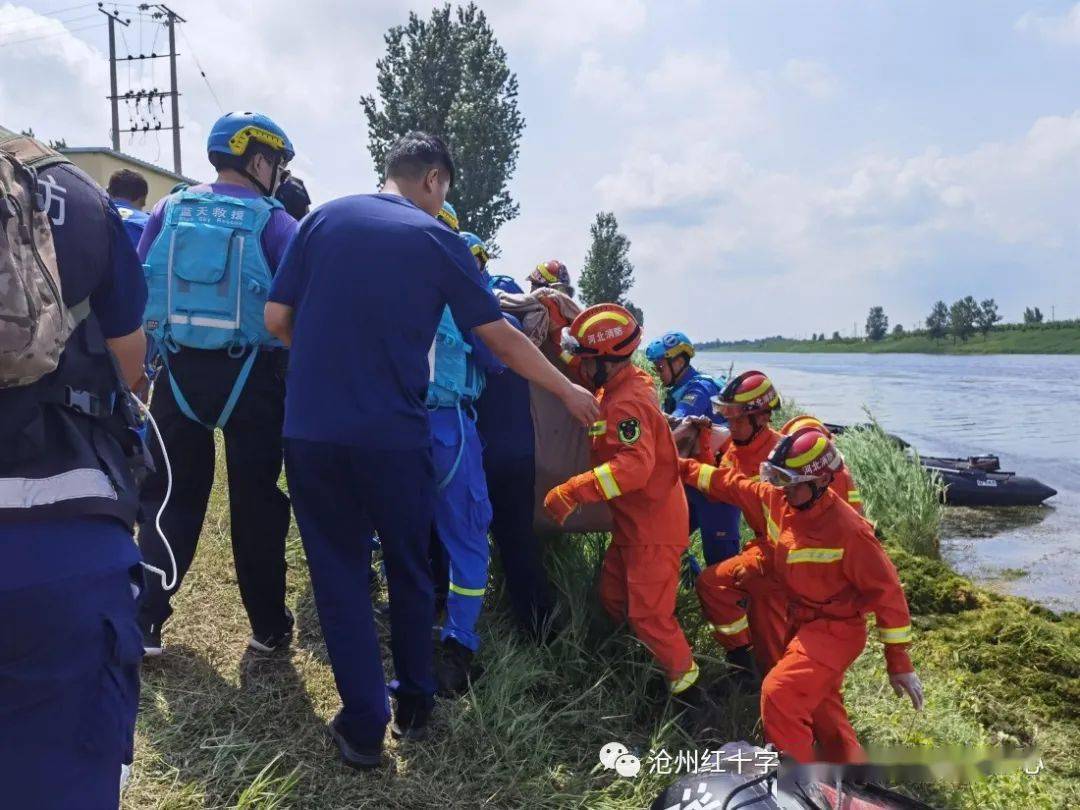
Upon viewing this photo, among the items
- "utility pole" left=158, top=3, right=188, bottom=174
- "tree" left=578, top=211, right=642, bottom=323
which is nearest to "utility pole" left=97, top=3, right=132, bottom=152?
"utility pole" left=158, top=3, right=188, bottom=174

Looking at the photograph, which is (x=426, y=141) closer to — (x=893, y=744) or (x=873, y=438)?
(x=893, y=744)

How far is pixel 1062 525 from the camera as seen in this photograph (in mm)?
13664

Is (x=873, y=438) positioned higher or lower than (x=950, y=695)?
higher

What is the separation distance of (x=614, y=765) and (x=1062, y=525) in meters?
13.5

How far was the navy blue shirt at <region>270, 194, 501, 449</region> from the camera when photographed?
8.29 feet

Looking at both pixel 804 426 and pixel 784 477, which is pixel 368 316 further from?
pixel 804 426

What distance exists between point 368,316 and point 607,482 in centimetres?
130

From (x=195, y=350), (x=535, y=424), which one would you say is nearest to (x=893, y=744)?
(x=535, y=424)

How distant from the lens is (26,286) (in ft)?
4.44

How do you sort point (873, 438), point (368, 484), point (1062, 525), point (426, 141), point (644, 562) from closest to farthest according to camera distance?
point (368, 484) < point (426, 141) < point (644, 562) < point (873, 438) < point (1062, 525)

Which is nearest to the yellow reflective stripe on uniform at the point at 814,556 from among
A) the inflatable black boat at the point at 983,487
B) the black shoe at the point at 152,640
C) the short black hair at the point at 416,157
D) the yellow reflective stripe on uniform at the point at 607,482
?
the yellow reflective stripe on uniform at the point at 607,482

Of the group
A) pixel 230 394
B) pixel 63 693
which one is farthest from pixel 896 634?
pixel 63 693

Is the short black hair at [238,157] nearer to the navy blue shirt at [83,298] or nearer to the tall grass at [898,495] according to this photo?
the navy blue shirt at [83,298]

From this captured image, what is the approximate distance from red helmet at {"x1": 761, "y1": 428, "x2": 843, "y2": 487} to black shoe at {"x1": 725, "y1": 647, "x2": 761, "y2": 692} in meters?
0.95
